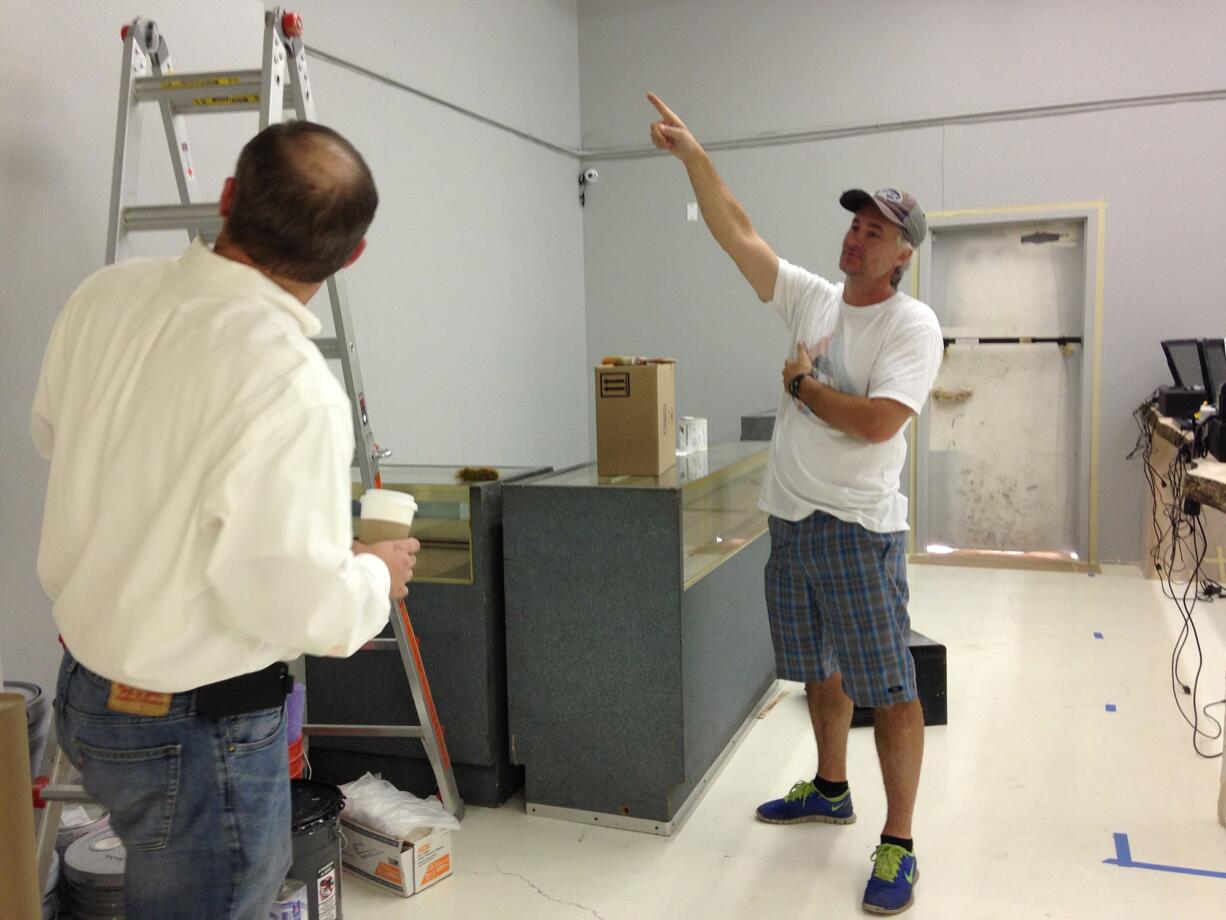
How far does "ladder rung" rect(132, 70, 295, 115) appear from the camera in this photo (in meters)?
2.16

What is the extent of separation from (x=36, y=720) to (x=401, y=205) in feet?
10.3

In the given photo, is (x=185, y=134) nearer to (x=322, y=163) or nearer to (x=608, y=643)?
(x=322, y=163)

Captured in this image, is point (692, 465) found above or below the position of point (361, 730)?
above

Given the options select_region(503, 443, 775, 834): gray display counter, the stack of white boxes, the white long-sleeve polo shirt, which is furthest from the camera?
the stack of white boxes

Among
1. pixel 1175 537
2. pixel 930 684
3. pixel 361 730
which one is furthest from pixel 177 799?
pixel 1175 537

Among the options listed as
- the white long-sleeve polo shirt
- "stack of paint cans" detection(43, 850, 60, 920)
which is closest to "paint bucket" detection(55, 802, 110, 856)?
"stack of paint cans" detection(43, 850, 60, 920)

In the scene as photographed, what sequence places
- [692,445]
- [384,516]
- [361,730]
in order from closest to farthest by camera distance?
1. [384,516]
2. [361,730]
3. [692,445]

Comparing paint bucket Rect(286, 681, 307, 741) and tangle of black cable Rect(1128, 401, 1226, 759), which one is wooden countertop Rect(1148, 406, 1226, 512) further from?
paint bucket Rect(286, 681, 307, 741)

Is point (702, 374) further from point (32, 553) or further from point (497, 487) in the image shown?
point (32, 553)

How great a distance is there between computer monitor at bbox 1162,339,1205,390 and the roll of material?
16.6 ft

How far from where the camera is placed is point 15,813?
1319 mm

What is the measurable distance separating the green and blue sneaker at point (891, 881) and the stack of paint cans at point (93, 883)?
1.59 m

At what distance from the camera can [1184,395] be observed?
459 cm

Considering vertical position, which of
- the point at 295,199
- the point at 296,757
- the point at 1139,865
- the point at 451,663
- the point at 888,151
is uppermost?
the point at 888,151
